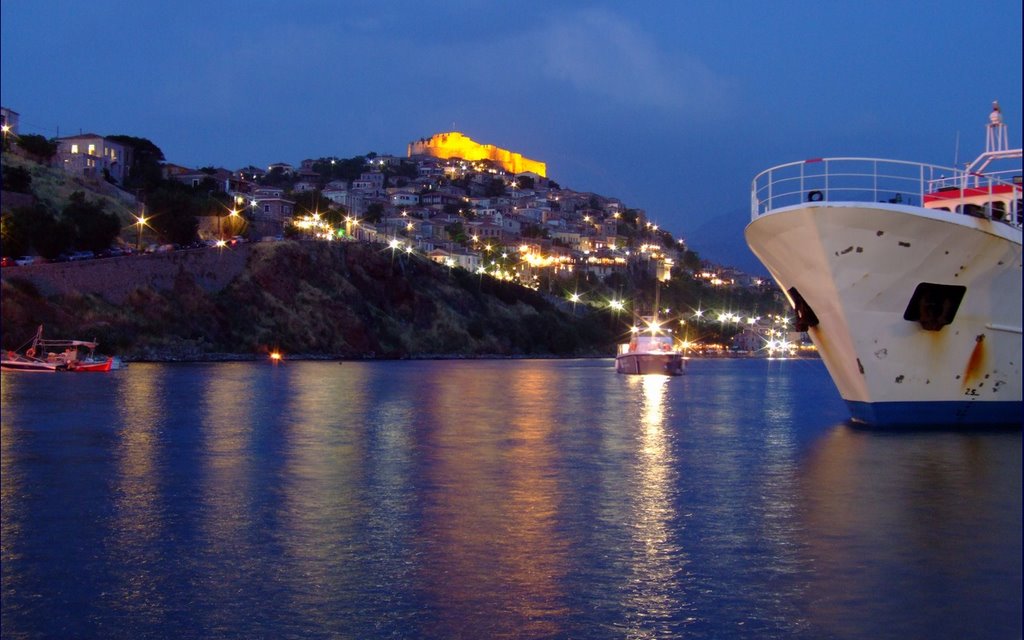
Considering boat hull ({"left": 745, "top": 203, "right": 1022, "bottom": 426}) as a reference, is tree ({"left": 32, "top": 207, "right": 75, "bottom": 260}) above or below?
above

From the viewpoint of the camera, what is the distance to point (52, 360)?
48469mm

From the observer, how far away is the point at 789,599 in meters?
8.53

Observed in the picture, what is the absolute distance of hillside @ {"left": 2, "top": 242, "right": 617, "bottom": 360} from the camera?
5725 centimetres

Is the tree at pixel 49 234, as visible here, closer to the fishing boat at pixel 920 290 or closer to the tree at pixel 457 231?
the fishing boat at pixel 920 290

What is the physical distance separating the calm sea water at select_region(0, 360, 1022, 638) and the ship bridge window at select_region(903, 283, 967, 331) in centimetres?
209

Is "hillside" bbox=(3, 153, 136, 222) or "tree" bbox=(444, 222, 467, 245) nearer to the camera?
"hillside" bbox=(3, 153, 136, 222)

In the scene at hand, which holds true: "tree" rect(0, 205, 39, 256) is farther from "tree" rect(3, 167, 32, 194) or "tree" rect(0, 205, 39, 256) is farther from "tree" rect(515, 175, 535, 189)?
"tree" rect(515, 175, 535, 189)

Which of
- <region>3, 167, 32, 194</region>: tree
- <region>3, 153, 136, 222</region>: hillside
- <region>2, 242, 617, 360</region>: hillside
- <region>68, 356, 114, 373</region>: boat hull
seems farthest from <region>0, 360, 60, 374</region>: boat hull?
<region>3, 167, 32, 194</region>: tree

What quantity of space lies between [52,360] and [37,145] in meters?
35.7

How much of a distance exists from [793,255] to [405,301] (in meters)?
62.6

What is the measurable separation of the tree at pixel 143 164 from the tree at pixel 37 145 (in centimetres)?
716

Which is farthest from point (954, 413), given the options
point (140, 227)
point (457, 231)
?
point (457, 231)

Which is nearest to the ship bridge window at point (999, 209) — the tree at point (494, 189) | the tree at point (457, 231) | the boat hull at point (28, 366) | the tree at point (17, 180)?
the boat hull at point (28, 366)

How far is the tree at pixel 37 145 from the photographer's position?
77438 mm
